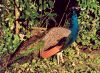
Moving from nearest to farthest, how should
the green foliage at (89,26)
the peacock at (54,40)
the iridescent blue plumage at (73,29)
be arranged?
the peacock at (54,40) → the iridescent blue plumage at (73,29) → the green foliage at (89,26)

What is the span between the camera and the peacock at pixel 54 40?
20.8 ft

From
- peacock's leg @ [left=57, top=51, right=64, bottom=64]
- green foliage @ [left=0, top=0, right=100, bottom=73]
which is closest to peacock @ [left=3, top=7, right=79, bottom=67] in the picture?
peacock's leg @ [left=57, top=51, right=64, bottom=64]

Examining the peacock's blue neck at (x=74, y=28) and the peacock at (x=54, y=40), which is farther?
the peacock's blue neck at (x=74, y=28)

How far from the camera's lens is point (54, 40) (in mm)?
6535

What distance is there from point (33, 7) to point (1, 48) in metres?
1.09

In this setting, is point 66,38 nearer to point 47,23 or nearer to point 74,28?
point 74,28

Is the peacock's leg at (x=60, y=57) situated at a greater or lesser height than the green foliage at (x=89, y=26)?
lesser

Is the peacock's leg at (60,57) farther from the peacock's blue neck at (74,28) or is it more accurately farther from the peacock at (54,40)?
the peacock's blue neck at (74,28)

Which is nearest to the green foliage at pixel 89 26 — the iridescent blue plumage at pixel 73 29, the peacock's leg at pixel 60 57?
the iridescent blue plumage at pixel 73 29

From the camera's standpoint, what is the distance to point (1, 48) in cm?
705

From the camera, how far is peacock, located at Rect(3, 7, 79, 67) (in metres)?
6.35

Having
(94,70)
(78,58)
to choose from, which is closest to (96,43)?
(78,58)

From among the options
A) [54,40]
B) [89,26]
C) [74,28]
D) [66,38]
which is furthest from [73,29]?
[89,26]

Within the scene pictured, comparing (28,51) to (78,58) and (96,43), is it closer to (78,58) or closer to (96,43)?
(78,58)
